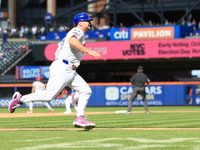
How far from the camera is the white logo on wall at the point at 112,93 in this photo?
31.2 meters

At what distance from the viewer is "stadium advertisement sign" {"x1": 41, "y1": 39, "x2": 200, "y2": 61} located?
117ft

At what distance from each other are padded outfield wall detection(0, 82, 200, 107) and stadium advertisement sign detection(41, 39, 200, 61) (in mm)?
5978

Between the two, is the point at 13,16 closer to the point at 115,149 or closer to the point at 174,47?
the point at 174,47

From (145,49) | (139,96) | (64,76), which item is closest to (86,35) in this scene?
(145,49)

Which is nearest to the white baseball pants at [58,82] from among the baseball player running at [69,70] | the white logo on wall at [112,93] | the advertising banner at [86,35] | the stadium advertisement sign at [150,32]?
the baseball player running at [69,70]

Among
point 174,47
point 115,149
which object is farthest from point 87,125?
point 174,47

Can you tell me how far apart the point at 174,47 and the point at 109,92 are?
7.48 meters

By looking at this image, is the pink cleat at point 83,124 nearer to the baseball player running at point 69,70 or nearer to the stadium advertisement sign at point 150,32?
the baseball player running at point 69,70

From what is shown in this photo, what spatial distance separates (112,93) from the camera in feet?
103

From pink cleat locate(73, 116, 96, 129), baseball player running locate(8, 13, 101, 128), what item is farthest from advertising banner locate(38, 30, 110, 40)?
pink cleat locate(73, 116, 96, 129)

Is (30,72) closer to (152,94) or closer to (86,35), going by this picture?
(86,35)

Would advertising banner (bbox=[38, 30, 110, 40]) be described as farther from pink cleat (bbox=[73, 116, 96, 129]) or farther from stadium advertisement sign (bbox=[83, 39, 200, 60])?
pink cleat (bbox=[73, 116, 96, 129])

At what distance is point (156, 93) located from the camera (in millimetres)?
30766

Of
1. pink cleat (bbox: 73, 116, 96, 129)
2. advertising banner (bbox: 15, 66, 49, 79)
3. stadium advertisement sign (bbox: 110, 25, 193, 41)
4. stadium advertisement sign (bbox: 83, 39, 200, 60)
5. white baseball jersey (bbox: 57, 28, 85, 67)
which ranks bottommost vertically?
pink cleat (bbox: 73, 116, 96, 129)
